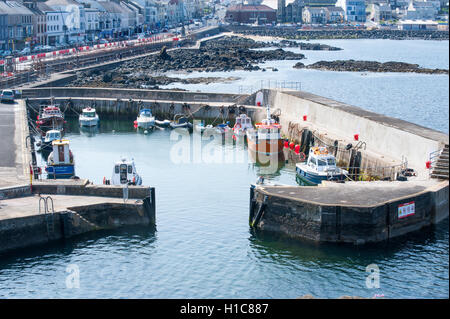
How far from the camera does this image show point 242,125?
208 ft

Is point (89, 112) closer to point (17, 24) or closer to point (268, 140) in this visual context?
point (268, 140)

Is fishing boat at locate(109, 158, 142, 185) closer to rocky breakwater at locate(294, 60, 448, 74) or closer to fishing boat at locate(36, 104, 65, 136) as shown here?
fishing boat at locate(36, 104, 65, 136)

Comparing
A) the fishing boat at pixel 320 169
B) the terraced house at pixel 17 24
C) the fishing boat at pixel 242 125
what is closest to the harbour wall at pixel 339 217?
the fishing boat at pixel 320 169

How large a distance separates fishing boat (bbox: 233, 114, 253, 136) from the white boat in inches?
613

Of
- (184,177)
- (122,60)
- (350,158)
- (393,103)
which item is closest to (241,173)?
(184,177)

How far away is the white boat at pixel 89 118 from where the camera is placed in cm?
6994

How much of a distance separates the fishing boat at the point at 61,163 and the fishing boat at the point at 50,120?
20648 millimetres

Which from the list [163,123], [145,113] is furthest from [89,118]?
[163,123]

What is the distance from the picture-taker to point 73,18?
502 feet

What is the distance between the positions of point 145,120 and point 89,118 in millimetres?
5994

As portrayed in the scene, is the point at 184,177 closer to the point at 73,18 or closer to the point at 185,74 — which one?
the point at 185,74

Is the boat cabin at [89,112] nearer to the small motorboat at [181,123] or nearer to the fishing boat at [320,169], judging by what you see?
the small motorboat at [181,123]

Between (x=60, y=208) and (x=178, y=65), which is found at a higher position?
(x=178, y=65)

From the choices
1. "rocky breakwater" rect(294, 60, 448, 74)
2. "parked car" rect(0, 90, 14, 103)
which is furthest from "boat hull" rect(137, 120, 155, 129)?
"rocky breakwater" rect(294, 60, 448, 74)
